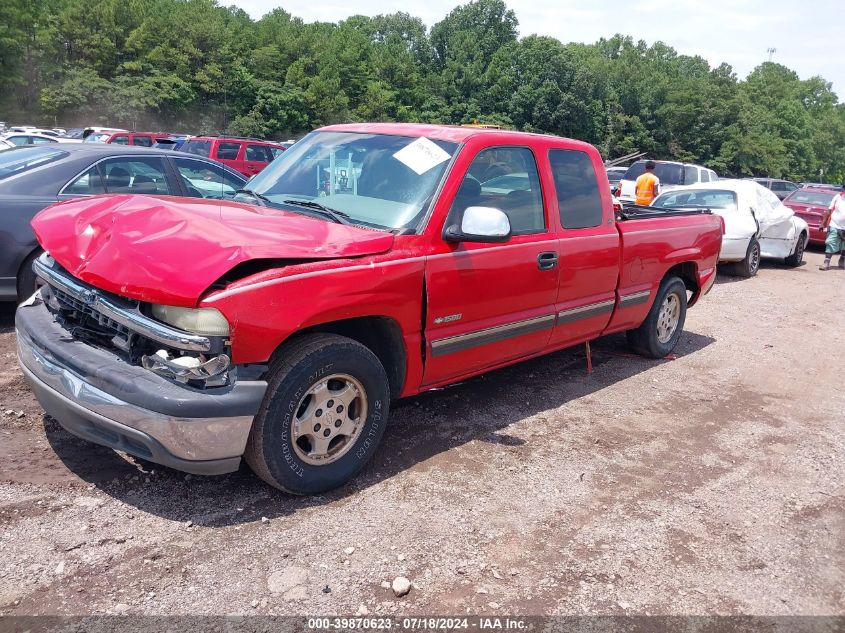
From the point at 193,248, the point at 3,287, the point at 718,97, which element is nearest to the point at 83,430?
the point at 193,248

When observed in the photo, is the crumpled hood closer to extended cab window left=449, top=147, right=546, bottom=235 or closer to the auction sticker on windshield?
the auction sticker on windshield

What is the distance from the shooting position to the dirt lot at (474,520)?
299cm

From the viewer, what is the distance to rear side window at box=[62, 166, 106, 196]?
6.23 meters

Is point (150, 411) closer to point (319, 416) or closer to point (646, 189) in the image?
point (319, 416)

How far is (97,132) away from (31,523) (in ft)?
71.8

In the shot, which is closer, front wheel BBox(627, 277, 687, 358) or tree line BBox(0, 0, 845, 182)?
front wheel BBox(627, 277, 687, 358)

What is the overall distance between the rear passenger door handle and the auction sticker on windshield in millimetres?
981

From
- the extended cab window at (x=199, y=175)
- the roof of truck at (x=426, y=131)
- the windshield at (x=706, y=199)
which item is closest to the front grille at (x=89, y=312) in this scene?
the roof of truck at (x=426, y=131)

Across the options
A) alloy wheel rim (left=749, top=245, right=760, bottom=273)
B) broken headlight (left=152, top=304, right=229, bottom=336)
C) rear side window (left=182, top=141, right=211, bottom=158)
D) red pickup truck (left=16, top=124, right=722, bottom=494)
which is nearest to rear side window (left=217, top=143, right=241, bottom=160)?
rear side window (left=182, top=141, right=211, bottom=158)

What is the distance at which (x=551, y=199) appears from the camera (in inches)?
197

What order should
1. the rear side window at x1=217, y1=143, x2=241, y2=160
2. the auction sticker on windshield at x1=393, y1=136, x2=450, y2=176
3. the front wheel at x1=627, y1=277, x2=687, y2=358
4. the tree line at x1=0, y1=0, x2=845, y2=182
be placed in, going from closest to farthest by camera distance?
the auction sticker on windshield at x1=393, y1=136, x2=450, y2=176, the front wheel at x1=627, y1=277, x2=687, y2=358, the rear side window at x1=217, y1=143, x2=241, y2=160, the tree line at x1=0, y1=0, x2=845, y2=182

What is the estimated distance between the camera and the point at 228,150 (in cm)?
1930

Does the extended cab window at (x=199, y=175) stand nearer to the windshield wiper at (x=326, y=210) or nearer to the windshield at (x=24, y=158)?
the windshield at (x=24, y=158)

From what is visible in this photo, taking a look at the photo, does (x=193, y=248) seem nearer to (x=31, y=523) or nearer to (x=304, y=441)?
(x=304, y=441)
